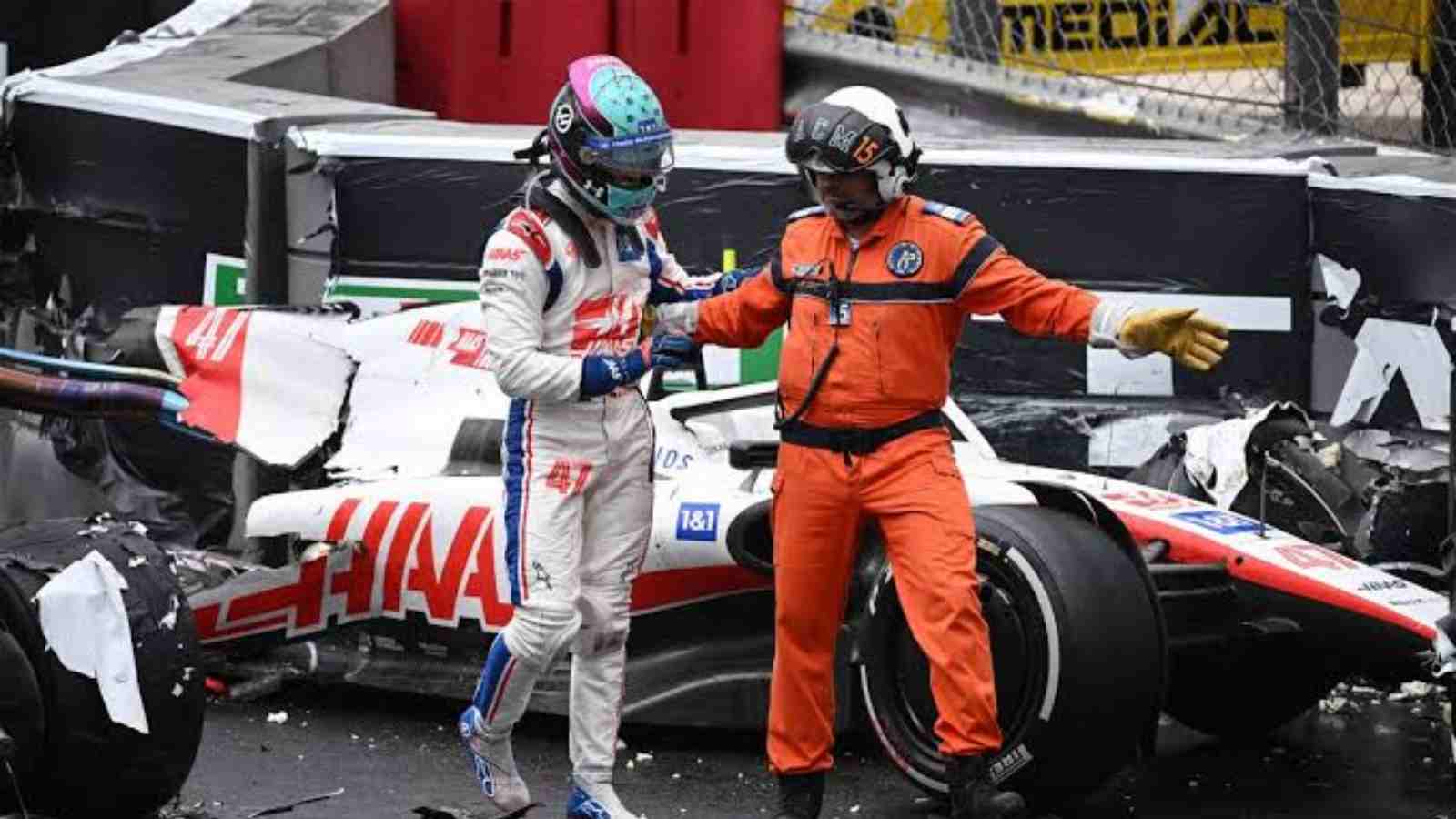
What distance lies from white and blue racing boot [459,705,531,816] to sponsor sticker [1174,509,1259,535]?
2.00 meters

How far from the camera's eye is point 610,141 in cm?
724

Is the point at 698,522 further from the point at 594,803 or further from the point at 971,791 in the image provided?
the point at 971,791

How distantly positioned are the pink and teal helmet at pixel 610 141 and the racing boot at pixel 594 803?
4.70ft

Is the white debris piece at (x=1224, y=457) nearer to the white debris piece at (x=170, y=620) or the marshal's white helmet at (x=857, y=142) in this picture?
the marshal's white helmet at (x=857, y=142)

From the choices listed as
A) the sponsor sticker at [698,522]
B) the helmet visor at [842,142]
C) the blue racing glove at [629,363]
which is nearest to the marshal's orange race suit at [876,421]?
the helmet visor at [842,142]

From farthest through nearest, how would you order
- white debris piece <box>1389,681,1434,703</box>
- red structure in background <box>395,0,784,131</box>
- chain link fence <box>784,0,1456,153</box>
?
red structure in background <box>395,0,784,131</box> → chain link fence <box>784,0,1456,153</box> → white debris piece <box>1389,681,1434,703</box>

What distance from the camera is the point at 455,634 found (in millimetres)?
8609

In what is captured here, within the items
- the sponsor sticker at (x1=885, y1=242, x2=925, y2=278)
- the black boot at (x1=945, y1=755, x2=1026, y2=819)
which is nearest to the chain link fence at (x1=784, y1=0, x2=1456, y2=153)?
the sponsor sticker at (x1=885, y1=242, x2=925, y2=278)

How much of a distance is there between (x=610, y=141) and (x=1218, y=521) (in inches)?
82.6

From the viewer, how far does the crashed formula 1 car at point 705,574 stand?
23.6ft

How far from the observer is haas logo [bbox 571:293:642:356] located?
7.34 metres

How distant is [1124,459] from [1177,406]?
252 mm

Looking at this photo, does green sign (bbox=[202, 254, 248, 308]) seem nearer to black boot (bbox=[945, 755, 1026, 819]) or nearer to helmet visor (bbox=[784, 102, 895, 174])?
helmet visor (bbox=[784, 102, 895, 174])

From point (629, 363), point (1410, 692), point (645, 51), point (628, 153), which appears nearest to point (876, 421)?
point (629, 363)
